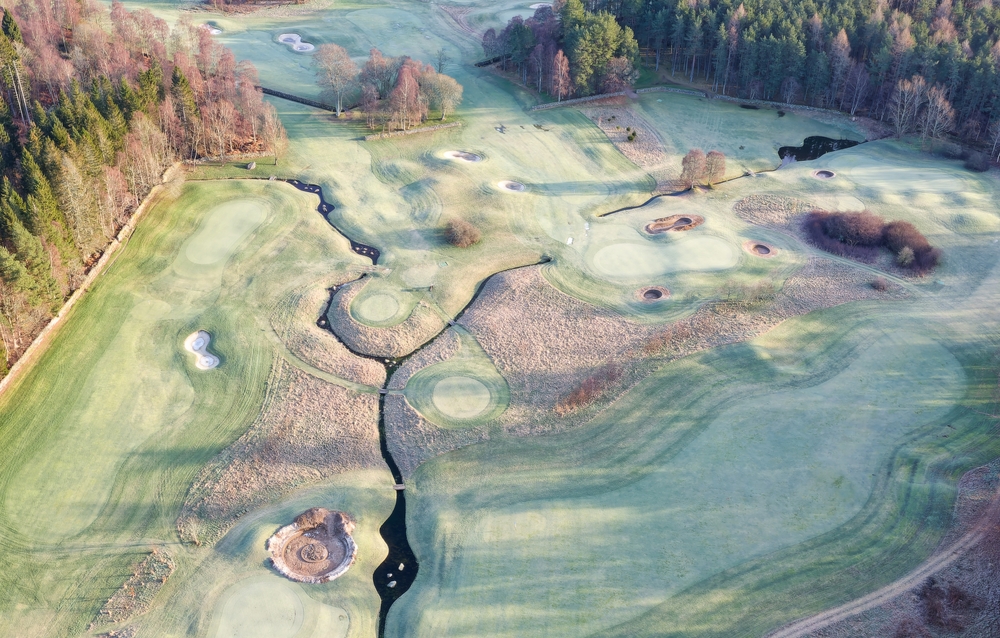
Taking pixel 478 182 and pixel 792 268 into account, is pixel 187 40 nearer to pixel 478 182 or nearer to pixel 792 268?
pixel 478 182

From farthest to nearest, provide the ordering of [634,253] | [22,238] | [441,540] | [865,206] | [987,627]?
[865,206] → [634,253] → [22,238] → [441,540] → [987,627]

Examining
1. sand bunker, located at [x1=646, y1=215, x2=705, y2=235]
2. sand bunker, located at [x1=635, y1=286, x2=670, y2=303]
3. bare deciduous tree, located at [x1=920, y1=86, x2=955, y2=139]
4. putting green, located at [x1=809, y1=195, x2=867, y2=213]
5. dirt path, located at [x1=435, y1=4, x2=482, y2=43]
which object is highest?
dirt path, located at [x1=435, y1=4, x2=482, y2=43]

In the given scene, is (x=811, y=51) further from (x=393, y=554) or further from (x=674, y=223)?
(x=393, y=554)

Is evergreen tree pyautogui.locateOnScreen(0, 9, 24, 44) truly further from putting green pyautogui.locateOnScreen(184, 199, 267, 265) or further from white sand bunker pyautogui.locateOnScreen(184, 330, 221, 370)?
white sand bunker pyautogui.locateOnScreen(184, 330, 221, 370)

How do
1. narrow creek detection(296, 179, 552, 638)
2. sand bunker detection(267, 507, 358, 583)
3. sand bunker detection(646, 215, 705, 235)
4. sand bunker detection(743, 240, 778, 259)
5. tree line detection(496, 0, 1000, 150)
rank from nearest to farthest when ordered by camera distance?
narrow creek detection(296, 179, 552, 638) → sand bunker detection(267, 507, 358, 583) → sand bunker detection(743, 240, 778, 259) → sand bunker detection(646, 215, 705, 235) → tree line detection(496, 0, 1000, 150)

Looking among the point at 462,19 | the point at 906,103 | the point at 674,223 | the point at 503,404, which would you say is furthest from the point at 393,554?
the point at 462,19

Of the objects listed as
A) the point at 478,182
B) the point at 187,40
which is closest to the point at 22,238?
the point at 478,182

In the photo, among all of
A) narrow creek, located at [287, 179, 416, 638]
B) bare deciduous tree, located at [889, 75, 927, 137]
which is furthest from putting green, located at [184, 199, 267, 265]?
bare deciduous tree, located at [889, 75, 927, 137]
